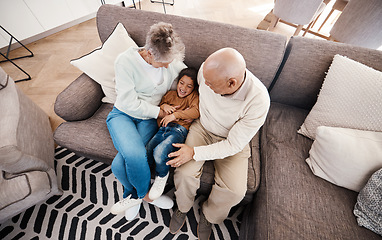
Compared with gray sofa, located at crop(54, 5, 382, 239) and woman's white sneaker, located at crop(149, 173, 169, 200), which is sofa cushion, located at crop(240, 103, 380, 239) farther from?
woman's white sneaker, located at crop(149, 173, 169, 200)

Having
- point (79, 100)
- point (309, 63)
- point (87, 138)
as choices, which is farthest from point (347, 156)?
point (79, 100)

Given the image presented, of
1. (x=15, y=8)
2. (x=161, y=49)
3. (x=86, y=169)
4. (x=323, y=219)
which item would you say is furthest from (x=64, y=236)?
(x=15, y=8)

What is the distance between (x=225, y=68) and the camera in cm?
81

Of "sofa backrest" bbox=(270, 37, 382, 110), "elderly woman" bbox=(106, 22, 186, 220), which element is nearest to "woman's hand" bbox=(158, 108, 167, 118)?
"elderly woman" bbox=(106, 22, 186, 220)

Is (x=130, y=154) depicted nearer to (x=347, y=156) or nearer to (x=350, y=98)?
(x=347, y=156)

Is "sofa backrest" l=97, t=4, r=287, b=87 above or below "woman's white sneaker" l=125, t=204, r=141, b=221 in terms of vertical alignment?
above

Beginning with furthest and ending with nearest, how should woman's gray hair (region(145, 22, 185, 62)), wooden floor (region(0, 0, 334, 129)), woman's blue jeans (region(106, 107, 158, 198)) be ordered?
wooden floor (region(0, 0, 334, 129)) → woman's blue jeans (region(106, 107, 158, 198)) → woman's gray hair (region(145, 22, 185, 62))

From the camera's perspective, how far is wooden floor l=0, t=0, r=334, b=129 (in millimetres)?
2143

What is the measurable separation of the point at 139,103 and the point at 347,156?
4.21 ft

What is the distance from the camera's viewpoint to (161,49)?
0.93 metres

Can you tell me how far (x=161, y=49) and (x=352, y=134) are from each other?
121cm

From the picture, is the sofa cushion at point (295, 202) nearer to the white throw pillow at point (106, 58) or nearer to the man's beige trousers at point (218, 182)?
the man's beige trousers at point (218, 182)

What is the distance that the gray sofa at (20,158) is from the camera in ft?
3.36

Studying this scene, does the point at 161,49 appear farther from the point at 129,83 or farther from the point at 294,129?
the point at 294,129
